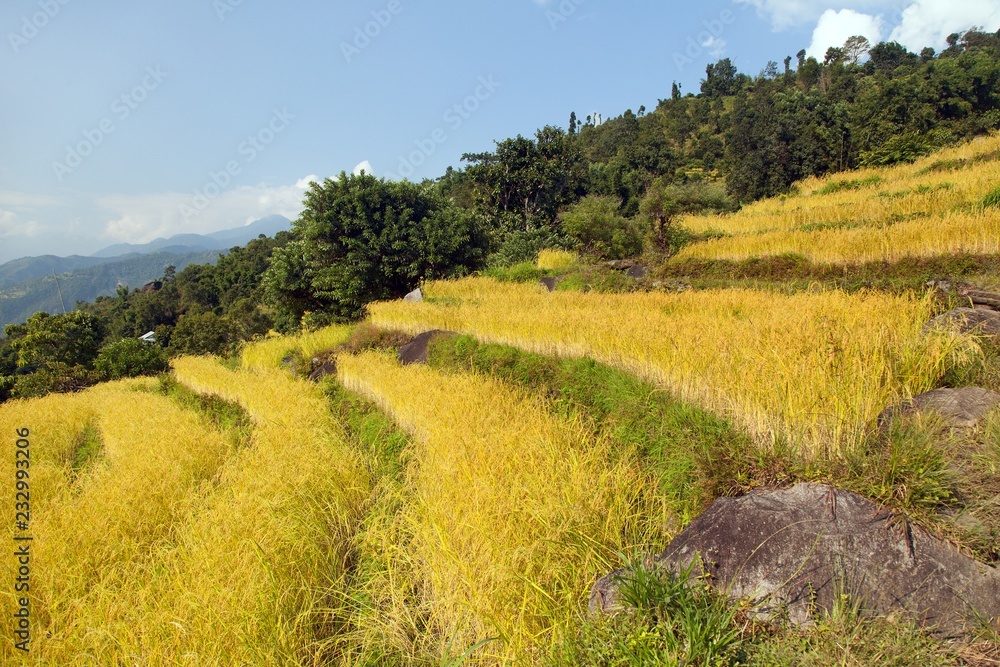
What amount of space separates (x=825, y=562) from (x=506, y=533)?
1507 mm

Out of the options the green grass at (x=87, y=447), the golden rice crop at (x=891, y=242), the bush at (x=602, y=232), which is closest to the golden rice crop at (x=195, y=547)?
the green grass at (x=87, y=447)

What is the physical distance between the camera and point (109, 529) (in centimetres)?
397

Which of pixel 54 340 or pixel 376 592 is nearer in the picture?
pixel 376 592

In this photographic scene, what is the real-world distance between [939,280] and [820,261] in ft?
7.87

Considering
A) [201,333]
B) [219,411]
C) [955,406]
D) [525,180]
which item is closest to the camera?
[955,406]

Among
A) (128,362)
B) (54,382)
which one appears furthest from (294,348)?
(54,382)

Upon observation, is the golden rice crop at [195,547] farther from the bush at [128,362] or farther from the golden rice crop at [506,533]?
the bush at [128,362]

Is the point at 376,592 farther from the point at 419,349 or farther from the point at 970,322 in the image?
the point at 419,349

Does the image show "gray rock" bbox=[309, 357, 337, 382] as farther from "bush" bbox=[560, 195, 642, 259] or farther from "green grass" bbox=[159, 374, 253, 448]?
"bush" bbox=[560, 195, 642, 259]

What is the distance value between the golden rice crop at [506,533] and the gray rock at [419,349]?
4.30 metres

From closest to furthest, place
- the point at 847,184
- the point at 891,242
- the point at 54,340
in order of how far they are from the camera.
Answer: the point at 891,242 < the point at 847,184 < the point at 54,340

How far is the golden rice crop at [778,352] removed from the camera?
2.91 metres

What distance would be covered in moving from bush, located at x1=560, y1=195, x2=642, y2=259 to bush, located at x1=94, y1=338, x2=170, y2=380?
16935 millimetres

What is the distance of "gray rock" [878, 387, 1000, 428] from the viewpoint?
106 inches
